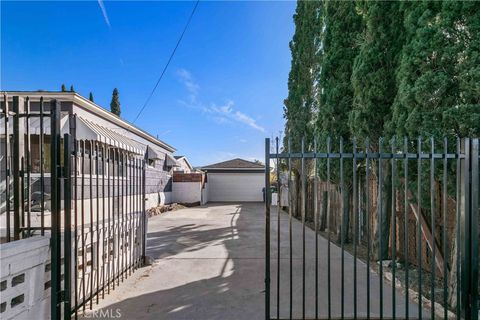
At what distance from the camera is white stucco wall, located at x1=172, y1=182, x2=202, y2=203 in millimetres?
19078

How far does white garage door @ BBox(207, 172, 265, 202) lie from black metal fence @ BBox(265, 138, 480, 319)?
1547cm

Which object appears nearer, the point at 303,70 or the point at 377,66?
the point at 377,66

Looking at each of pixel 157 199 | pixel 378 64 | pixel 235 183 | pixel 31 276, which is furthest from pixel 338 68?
pixel 235 183

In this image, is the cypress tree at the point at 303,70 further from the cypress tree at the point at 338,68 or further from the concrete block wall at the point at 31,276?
the concrete block wall at the point at 31,276

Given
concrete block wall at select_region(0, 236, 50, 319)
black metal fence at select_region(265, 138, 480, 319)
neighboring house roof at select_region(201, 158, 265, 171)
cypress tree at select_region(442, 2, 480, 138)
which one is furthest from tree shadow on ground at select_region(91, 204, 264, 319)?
neighboring house roof at select_region(201, 158, 265, 171)

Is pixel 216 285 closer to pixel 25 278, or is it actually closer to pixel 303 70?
pixel 25 278

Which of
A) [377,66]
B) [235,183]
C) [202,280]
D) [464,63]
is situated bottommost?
[235,183]

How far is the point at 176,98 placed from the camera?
1573 cm

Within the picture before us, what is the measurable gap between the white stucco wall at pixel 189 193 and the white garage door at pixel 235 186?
379 centimetres

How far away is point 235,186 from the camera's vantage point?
22.9 meters

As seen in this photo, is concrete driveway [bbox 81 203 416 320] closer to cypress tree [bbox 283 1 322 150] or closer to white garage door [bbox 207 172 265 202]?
cypress tree [bbox 283 1 322 150]

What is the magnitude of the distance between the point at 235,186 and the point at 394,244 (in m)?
19.7

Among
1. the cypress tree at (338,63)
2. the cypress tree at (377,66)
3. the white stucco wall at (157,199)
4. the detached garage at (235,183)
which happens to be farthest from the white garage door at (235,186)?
the cypress tree at (377,66)

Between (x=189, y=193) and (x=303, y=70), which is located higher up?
(x=303, y=70)
